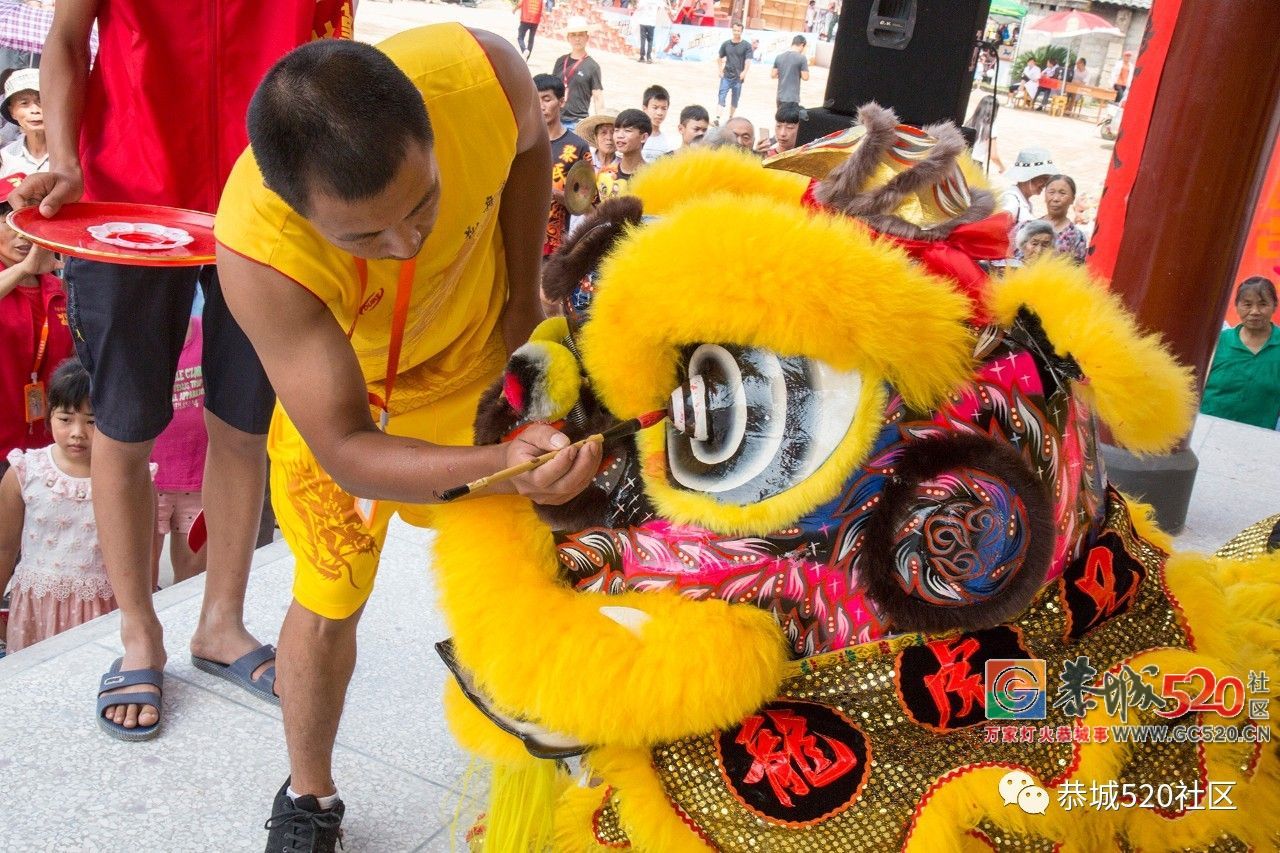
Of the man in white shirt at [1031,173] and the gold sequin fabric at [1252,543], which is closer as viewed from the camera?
the gold sequin fabric at [1252,543]

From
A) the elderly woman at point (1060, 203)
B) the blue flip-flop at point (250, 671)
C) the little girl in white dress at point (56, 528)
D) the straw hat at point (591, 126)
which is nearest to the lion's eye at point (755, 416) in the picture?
the blue flip-flop at point (250, 671)

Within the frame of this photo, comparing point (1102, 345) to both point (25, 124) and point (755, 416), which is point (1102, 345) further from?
point (25, 124)

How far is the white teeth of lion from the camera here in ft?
4.23

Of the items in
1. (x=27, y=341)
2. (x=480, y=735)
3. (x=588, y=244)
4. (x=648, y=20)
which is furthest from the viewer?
(x=648, y=20)

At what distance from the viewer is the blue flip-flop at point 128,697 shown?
6.62 ft

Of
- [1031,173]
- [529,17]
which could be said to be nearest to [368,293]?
[1031,173]

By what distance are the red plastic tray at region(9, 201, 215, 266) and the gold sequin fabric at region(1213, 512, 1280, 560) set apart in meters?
1.70

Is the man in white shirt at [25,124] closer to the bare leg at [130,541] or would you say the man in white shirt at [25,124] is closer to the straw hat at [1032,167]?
the bare leg at [130,541]

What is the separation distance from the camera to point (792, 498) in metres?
1.23

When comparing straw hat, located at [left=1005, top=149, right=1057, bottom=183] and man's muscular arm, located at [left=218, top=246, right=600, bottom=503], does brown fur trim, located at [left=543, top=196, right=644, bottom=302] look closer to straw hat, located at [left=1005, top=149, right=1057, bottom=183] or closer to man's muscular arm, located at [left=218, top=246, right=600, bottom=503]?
man's muscular arm, located at [left=218, top=246, right=600, bottom=503]

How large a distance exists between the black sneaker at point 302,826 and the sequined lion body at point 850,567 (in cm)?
56

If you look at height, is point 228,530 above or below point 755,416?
below

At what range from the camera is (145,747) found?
6.61 feet

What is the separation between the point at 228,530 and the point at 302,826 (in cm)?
71
